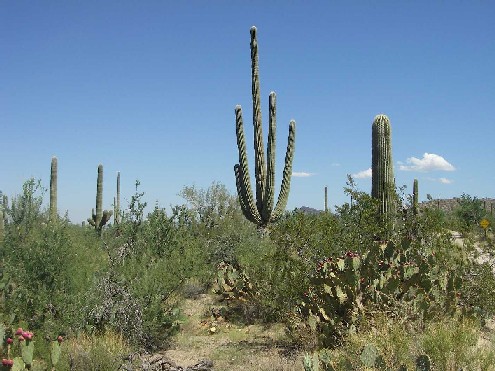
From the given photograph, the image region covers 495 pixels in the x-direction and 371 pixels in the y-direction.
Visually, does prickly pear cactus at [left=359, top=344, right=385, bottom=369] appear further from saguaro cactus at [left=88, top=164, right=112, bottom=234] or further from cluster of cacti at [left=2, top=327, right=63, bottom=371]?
saguaro cactus at [left=88, top=164, right=112, bottom=234]

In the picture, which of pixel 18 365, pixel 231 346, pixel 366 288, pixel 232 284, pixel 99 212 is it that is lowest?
pixel 231 346

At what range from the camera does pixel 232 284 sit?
1086 centimetres

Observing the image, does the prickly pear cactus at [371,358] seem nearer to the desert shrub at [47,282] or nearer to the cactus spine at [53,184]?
the desert shrub at [47,282]

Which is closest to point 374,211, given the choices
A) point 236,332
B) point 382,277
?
point 382,277

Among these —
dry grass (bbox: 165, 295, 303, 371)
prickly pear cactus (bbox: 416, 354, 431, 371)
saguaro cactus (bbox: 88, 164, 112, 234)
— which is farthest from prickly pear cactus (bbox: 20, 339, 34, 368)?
saguaro cactus (bbox: 88, 164, 112, 234)

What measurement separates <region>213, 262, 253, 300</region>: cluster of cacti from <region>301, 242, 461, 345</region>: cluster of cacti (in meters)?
2.53

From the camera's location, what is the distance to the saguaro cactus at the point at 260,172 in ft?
59.2

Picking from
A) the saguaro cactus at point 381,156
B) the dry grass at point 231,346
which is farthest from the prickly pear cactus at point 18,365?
the saguaro cactus at point 381,156

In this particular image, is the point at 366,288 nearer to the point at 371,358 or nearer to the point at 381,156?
the point at 371,358

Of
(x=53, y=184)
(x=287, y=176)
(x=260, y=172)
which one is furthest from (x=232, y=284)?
(x=53, y=184)

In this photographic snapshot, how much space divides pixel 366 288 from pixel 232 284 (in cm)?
418

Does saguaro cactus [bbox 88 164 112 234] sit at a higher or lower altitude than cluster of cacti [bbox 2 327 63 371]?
higher

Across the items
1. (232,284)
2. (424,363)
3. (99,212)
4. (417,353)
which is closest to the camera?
(424,363)

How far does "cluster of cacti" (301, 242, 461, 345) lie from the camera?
692 centimetres
